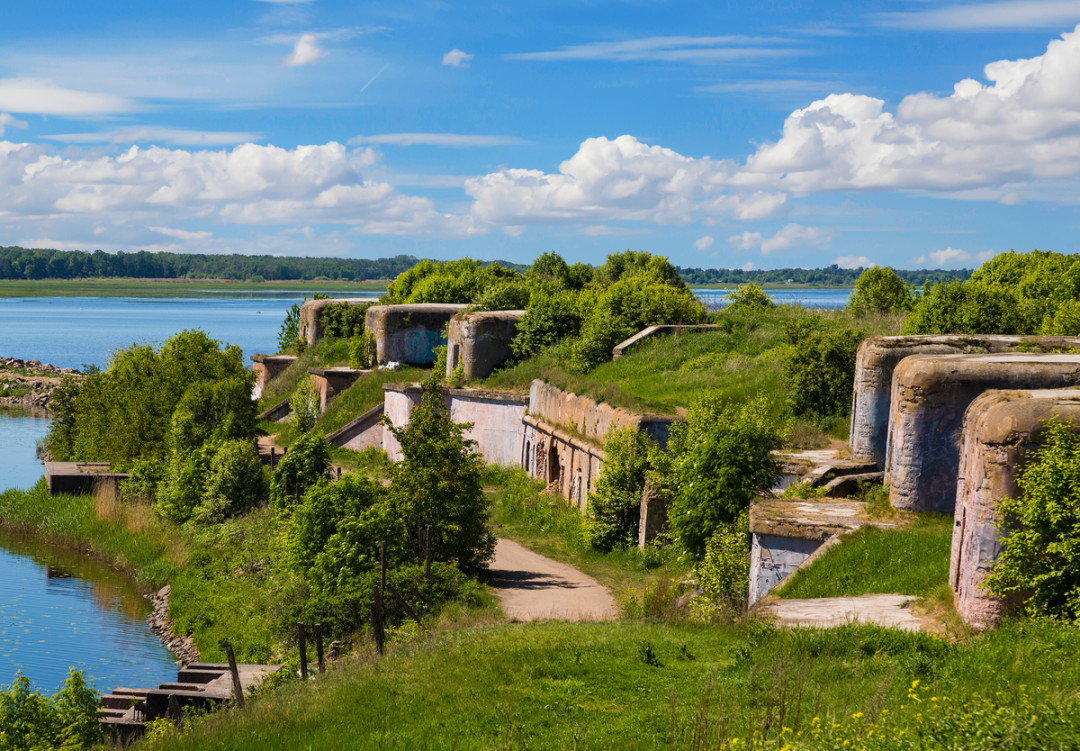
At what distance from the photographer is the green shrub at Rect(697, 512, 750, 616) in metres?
13.6

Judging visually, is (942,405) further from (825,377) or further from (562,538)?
(562,538)

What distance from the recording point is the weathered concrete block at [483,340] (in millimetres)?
31992

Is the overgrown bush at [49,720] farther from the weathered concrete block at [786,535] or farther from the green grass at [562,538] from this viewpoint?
the weathered concrete block at [786,535]

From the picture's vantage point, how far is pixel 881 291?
46.1 m

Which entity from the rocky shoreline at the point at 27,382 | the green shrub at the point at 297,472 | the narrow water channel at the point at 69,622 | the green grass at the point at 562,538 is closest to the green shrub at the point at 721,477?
the green grass at the point at 562,538

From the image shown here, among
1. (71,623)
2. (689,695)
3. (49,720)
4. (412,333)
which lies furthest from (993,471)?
(412,333)

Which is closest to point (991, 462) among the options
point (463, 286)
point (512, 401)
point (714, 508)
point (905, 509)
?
point (905, 509)

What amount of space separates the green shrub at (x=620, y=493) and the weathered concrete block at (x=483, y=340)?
11.9 m

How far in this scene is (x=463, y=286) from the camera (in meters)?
44.7

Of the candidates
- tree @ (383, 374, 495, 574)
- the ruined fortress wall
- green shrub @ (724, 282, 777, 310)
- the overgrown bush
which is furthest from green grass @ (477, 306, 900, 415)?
the overgrown bush

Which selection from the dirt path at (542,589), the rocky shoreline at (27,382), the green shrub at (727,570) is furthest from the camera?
the rocky shoreline at (27,382)

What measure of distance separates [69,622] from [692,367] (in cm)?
1630

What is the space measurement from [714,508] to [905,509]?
291 cm

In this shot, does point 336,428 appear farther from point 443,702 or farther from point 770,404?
point 443,702
